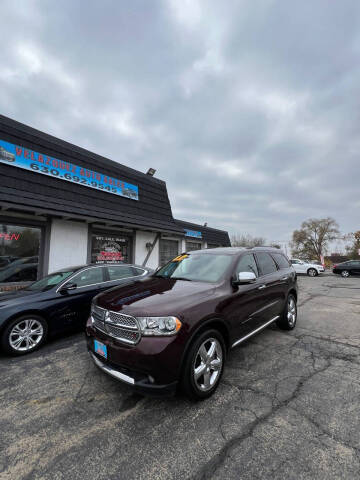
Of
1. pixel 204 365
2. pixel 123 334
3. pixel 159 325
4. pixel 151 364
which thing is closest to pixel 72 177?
pixel 123 334

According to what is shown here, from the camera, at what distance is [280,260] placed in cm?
484

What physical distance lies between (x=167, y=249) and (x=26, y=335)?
343 inches

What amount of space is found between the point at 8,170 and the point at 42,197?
1109 mm

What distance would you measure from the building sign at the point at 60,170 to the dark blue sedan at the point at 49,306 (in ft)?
13.6

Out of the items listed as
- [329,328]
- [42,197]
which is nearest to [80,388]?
[329,328]

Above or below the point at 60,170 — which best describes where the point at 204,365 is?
below

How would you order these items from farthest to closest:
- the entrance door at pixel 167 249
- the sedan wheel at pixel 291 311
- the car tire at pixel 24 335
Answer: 1. the entrance door at pixel 167 249
2. the sedan wheel at pixel 291 311
3. the car tire at pixel 24 335

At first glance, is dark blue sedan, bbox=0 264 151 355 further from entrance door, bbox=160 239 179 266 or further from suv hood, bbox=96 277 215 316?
entrance door, bbox=160 239 179 266

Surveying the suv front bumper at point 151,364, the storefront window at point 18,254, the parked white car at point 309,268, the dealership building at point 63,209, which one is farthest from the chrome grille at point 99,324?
the parked white car at point 309,268

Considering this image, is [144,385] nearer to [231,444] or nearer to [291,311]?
[231,444]

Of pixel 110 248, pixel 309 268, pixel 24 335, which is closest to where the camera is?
pixel 24 335

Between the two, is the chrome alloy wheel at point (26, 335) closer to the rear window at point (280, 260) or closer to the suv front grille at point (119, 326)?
the suv front grille at point (119, 326)

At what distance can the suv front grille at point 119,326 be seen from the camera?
88.0 inches

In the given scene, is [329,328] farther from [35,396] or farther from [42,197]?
[42,197]
